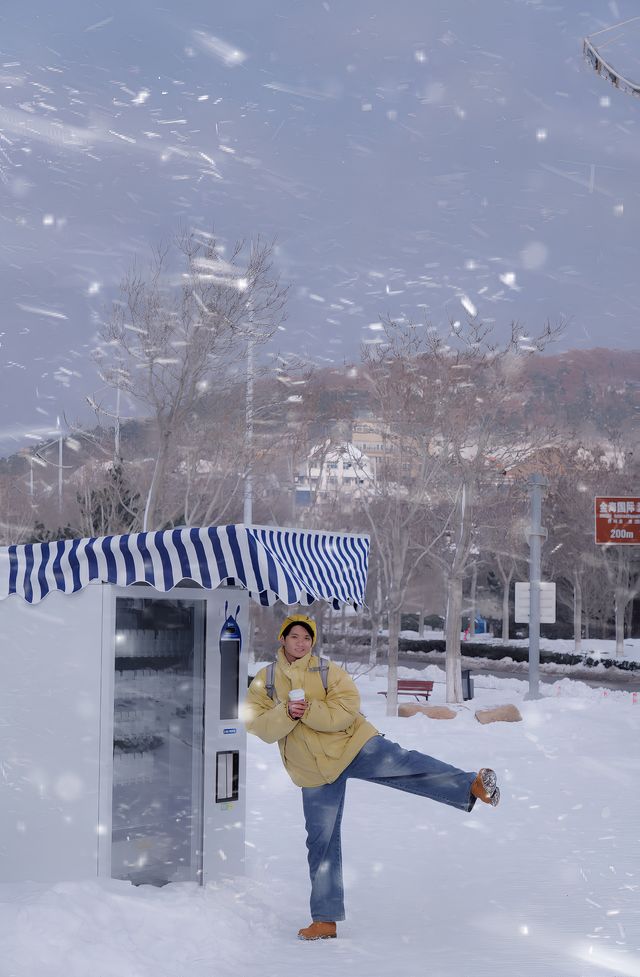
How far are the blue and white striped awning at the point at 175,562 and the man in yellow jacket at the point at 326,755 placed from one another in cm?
46

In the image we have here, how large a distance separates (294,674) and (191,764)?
150cm

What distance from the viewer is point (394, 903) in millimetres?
7594

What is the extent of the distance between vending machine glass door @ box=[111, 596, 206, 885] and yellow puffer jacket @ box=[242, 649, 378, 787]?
1.03 metres

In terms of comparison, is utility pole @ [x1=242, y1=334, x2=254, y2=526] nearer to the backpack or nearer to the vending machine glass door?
the vending machine glass door

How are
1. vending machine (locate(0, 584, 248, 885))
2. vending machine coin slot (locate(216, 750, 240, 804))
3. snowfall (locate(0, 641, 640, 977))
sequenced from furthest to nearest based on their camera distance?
vending machine coin slot (locate(216, 750, 240, 804))
vending machine (locate(0, 584, 248, 885))
snowfall (locate(0, 641, 640, 977))

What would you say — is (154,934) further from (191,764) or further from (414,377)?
(414,377)

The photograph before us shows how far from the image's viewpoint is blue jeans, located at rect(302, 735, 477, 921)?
6.68 metres

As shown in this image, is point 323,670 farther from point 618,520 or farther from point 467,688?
point 467,688

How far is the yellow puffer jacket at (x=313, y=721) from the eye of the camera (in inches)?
262

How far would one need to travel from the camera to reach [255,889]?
24.8 ft

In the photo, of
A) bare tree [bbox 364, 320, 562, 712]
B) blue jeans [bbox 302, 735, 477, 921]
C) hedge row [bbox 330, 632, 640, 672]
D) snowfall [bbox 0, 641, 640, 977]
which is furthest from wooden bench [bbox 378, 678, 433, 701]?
blue jeans [bbox 302, 735, 477, 921]

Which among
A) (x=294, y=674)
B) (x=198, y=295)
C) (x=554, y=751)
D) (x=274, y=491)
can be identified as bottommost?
(x=554, y=751)

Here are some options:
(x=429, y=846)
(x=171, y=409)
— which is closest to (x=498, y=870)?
(x=429, y=846)

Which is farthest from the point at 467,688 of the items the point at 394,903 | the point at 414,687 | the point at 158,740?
the point at 158,740
